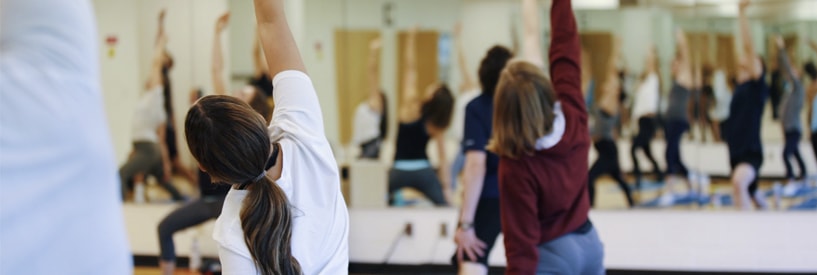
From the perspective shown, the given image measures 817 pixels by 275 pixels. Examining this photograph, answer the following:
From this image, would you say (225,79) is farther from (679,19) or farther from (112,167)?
(112,167)

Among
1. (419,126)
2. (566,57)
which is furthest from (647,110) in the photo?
(566,57)

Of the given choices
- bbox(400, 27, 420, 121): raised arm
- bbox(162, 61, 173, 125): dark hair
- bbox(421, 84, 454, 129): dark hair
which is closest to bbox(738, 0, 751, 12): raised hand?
bbox(421, 84, 454, 129): dark hair

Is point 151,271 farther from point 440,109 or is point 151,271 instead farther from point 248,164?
point 248,164

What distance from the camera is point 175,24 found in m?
6.31

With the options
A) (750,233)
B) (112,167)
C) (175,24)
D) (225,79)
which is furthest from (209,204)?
(112,167)

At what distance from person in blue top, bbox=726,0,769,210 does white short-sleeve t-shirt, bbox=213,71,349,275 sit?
4439 mm

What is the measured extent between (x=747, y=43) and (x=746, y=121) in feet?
1.64

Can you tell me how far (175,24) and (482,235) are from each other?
137 inches

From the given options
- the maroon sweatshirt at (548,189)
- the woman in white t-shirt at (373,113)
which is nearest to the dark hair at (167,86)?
the woman in white t-shirt at (373,113)

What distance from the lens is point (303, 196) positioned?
179 centimetres

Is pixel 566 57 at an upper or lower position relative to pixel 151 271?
upper

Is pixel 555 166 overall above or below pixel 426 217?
above

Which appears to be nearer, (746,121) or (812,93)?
(812,93)

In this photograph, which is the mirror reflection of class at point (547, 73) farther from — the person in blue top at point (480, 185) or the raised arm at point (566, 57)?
the raised arm at point (566, 57)
